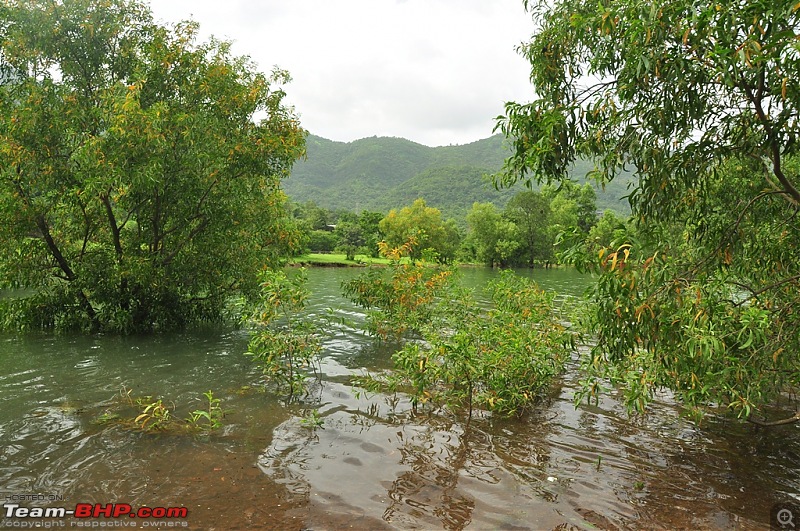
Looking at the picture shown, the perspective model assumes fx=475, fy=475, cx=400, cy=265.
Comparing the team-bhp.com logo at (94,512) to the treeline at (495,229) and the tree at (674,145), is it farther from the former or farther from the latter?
the treeline at (495,229)

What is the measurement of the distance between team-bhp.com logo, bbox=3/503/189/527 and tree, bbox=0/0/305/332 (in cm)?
916

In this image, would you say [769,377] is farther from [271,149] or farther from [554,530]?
[271,149]

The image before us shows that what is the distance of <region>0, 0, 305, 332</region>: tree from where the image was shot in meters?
13.5

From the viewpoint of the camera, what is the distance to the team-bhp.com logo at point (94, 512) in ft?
18.7

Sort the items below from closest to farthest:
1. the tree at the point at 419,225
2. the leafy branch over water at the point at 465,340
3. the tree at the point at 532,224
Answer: the leafy branch over water at the point at 465,340 < the tree at the point at 419,225 < the tree at the point at 532,224

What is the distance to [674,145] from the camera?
6094 mm

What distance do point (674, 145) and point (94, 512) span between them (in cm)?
856

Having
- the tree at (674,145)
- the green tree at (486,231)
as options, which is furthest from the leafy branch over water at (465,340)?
the green tree at (486,231)

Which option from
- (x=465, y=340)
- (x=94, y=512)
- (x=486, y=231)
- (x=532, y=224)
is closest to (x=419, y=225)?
(x=486, y=231)

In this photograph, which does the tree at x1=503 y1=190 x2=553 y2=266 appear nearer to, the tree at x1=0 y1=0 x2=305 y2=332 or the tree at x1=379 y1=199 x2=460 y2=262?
the tree at x1=379 y1=199 x2=460 y2=262
